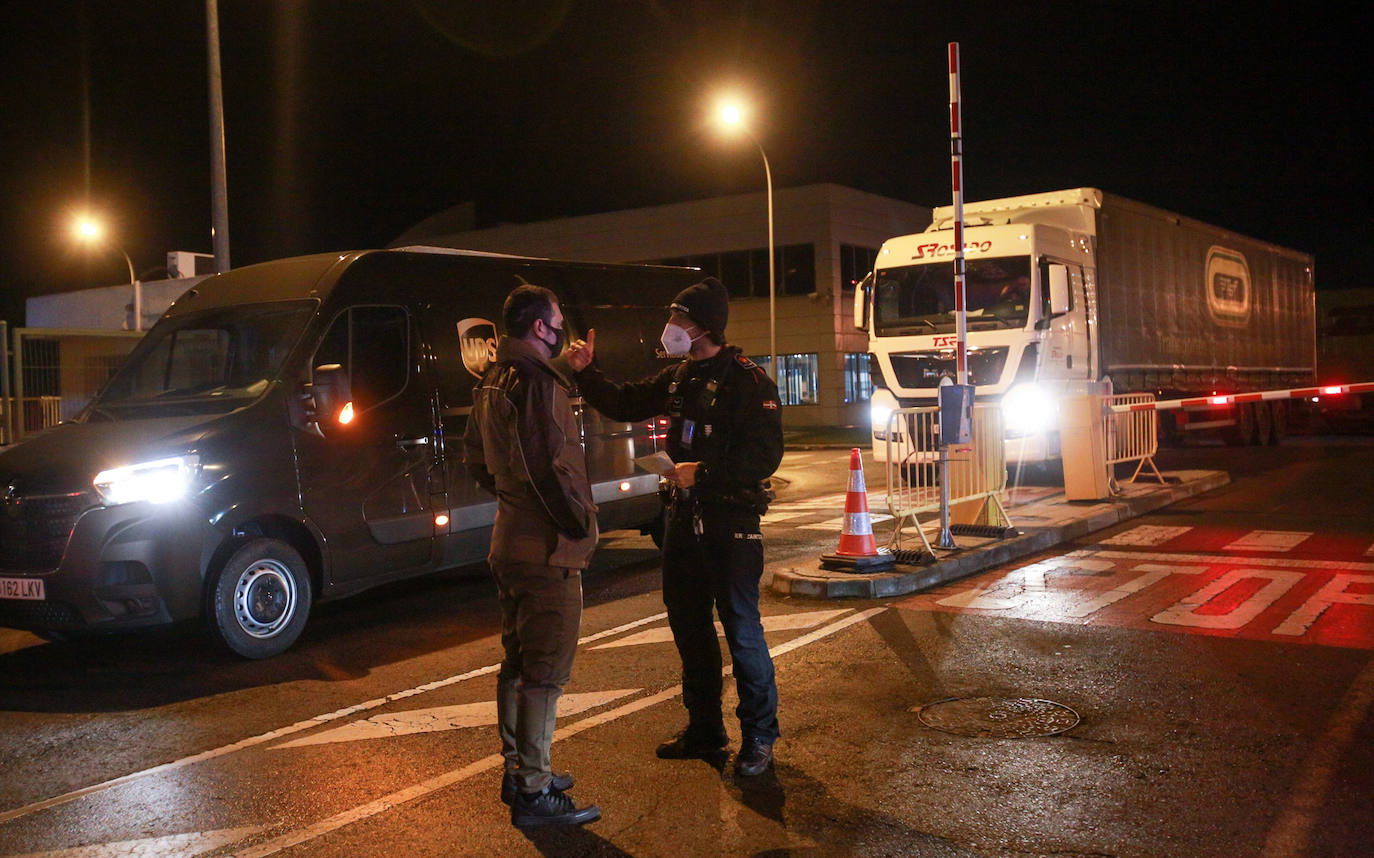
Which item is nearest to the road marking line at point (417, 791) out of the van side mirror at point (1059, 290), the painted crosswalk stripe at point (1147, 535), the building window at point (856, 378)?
the painted crosswalk stripe at point (1147, 535)

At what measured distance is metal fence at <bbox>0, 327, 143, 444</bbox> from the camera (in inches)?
510

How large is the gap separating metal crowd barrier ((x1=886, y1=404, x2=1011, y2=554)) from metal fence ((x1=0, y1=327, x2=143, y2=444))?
8.94 metres

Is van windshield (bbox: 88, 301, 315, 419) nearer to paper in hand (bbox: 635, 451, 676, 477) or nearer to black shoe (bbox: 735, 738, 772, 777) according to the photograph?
paper in hand (bbox: 635, 451, 676, 477)

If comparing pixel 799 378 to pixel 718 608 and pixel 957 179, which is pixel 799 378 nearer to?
pixel 957 179

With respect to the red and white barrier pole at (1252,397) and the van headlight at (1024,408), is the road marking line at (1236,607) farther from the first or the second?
the van headlight at (1024,408)

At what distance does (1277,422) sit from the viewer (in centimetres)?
2359

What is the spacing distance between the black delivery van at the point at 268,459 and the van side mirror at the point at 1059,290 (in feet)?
26.0

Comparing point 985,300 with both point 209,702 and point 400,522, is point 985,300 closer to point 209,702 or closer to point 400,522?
point 400,522

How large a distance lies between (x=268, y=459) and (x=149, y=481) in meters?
0.72

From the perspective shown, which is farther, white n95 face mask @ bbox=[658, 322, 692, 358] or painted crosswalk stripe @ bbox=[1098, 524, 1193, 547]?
painted crosswalk stripe @ bbox=[1098, 524, 1193, 547]

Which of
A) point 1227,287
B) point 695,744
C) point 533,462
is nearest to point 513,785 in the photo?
point 695,744

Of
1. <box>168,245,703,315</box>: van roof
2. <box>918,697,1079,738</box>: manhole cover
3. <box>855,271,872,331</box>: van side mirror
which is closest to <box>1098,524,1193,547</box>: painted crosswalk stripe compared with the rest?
<box>855,271,872,331</box>: van side mirror

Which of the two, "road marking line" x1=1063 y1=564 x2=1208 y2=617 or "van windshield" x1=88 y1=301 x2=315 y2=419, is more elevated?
"van windshield" x1=88 y1=301 x2=315 y2=419

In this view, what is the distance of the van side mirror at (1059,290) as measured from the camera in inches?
585
